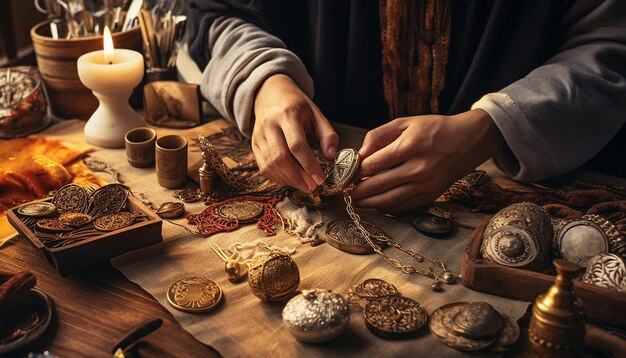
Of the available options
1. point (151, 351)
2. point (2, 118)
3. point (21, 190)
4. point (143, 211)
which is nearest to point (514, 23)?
point (143, 211)

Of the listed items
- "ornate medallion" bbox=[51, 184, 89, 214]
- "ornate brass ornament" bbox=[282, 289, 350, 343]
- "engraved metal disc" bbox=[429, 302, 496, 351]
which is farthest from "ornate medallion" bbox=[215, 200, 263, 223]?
"engraved metal disc" bbox=[429, 302, 496, 351]

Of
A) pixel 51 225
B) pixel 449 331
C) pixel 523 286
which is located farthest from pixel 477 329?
pixel 51 225

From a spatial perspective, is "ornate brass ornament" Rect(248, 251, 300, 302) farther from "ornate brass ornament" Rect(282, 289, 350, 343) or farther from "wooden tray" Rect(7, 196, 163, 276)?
"wooden tray" Rect(7, 196, 163, 276)

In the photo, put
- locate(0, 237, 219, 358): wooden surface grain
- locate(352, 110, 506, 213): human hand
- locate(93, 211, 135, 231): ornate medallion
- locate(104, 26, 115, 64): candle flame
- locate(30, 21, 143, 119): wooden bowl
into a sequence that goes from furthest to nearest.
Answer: locate(30, 21, 143, 119): wooden bowl, locate(104, 26, 115, 64): candle flame, locate(352, 110, 506, 213): human hand, locate(93, 211, 135, 231): ornate medallion, locate(0, 237, 219, 358): wooden surface grain

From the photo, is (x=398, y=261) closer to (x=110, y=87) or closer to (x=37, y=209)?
(x=37, y=209)

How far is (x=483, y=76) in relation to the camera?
1.62 metres

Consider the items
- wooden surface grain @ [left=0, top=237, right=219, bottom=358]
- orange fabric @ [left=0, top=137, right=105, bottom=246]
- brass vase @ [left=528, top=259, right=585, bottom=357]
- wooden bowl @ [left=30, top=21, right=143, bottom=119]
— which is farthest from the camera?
wooden bowl @ [left=30, top=21, right=143, bottom=119]

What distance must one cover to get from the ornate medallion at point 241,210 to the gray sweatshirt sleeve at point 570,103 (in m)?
0.57

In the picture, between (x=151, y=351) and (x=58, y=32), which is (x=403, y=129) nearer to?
(x=151, y=351)

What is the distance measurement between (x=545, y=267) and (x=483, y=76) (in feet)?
2.20

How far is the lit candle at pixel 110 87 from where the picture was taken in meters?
1.64

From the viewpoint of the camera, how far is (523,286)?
3.50ft

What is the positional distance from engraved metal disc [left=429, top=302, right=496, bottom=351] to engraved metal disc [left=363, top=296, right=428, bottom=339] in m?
0.02

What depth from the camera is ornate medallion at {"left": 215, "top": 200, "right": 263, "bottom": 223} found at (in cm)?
136
